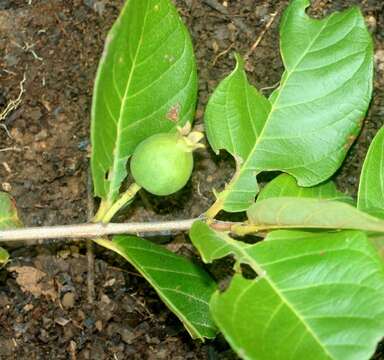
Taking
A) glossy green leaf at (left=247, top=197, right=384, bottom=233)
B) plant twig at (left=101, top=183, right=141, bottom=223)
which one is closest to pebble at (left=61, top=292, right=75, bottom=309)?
plant twig at (left=101, top=183, right=141, bottom=223)

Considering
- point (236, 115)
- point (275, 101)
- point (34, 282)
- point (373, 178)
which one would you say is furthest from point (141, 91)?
point (34, 282)

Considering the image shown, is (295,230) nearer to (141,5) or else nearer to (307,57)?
(307,57)

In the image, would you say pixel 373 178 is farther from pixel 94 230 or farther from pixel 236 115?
pixel 94 230

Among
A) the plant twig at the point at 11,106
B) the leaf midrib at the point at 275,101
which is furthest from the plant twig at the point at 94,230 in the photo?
the plant twig at the point at 11,106

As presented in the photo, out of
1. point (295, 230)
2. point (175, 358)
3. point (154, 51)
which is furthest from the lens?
point (175, 358)

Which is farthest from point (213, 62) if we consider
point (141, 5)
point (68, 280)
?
point (68, 280)

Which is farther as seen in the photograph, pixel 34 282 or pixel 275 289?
pixel 34 282

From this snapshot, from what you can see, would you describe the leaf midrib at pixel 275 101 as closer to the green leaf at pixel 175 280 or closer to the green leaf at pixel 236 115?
the green leaf at pixel 236 115
